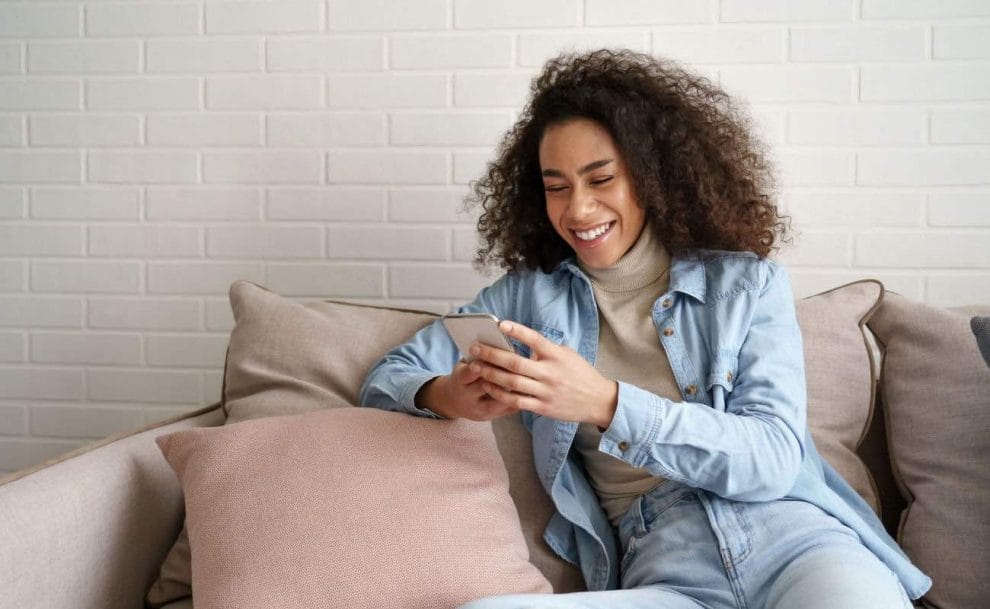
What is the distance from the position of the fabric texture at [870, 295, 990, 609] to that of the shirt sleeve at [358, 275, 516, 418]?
0.75 metres

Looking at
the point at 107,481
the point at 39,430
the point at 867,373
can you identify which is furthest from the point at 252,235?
the point at 867,373

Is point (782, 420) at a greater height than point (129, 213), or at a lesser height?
lesser

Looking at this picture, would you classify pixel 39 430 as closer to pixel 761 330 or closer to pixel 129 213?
pixel 129 213

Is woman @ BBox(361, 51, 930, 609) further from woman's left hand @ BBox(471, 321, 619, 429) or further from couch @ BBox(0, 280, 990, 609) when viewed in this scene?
couch @ BBox(0, 280, 990, 609)

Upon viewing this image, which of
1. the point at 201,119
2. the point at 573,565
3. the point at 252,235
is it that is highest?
the point at 201,119

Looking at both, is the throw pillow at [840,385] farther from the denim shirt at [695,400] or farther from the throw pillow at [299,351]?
the throw pillow at [299,351]

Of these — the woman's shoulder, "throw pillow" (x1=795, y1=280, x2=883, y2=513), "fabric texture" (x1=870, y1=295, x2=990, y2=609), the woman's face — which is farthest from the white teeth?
"fabric texture" (x1=870, y1=295, x2=990, y2=609)

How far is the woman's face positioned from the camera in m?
1.59

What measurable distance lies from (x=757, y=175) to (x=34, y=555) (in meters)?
1.42

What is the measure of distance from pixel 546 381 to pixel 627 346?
1.03 feet

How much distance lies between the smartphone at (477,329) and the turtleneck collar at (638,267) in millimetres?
396

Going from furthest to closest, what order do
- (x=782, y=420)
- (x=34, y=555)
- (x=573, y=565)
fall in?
1. (x=573, y=565)
2. (x=782, y=420)
3. (x=34, y=555)

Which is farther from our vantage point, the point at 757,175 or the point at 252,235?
the point at 252,235

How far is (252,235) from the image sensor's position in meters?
2.28
